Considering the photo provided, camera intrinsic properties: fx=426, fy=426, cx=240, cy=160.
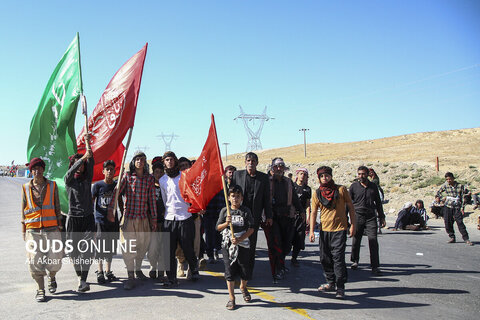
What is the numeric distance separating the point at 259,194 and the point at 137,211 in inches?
73.0

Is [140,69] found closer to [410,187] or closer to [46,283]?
[46,283]

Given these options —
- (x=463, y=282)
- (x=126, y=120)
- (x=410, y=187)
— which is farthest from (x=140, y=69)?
(x=410, y=187)

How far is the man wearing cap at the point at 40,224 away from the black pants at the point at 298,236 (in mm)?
4256

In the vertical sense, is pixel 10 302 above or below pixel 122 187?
below

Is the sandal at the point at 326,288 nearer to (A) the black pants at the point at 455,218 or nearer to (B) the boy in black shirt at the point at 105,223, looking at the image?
(B) the boy in black shirt at the point at 105,223

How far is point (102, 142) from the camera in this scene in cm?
673

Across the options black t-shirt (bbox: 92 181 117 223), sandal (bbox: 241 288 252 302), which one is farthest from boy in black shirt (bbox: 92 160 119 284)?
sandal (bbox: 241 288 252 302)

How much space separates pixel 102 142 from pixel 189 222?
Result: 73.5 inches

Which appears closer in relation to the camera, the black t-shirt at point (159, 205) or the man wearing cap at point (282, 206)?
the black t-shirt at point (159, 205)

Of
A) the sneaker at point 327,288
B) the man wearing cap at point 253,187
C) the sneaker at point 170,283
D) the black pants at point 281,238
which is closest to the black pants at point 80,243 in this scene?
the sneaker at point 170,283

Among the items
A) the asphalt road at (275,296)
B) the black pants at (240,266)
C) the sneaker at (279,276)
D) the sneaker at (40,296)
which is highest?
the black pants at (240,266)

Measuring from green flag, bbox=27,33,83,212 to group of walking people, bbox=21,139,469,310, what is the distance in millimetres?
542

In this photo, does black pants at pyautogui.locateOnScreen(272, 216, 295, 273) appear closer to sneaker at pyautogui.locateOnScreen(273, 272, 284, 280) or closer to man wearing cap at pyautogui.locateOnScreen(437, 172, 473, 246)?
sneaker at pyautogui.locateOnScreen(273, 272, 284, 280)

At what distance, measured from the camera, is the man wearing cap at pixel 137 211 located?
635cm
